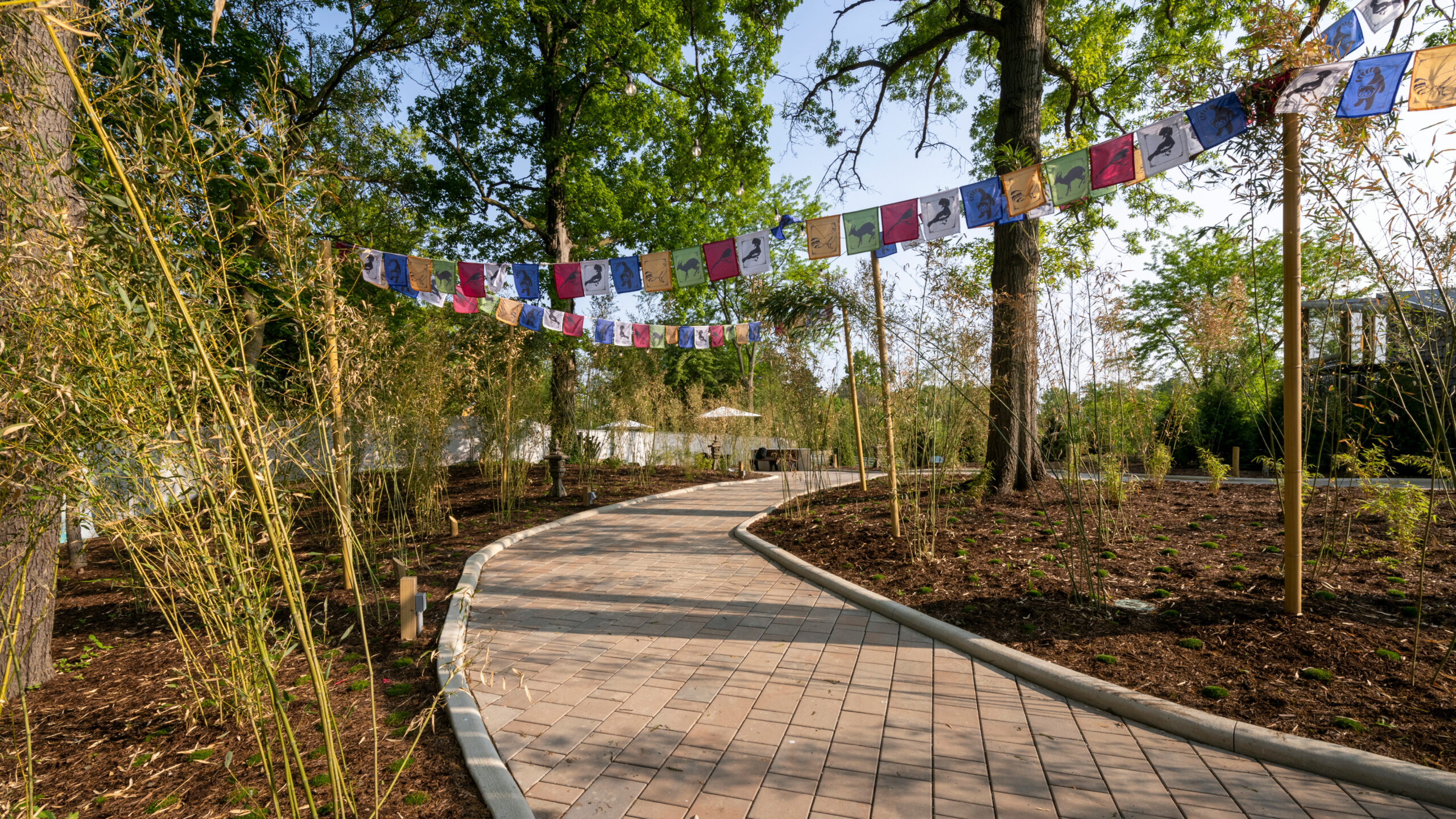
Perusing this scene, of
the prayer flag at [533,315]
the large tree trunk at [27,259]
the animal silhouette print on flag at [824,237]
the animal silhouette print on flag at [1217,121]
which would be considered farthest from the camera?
the prayer flag at [533,315]

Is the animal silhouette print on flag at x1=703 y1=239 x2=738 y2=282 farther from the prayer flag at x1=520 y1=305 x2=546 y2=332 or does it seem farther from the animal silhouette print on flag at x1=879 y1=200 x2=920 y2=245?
the prayer flag at x1=520 y1=305 x2=546 y2=332

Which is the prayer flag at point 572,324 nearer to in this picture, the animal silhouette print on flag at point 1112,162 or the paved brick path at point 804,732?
the paved brick path at point 804,732

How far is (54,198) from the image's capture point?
1.82m

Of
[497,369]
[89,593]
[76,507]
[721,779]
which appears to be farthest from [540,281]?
[721,779]

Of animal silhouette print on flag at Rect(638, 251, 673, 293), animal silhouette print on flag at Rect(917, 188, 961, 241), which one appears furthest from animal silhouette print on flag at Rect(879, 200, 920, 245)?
animal silhouette print on flag at Rect(638, 251, 673, 293)

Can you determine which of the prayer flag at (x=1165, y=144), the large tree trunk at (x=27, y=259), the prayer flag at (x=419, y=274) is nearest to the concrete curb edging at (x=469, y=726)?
the large tree trunk at (x=27, y=259)

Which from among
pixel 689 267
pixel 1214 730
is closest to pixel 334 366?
pixel 1214 730

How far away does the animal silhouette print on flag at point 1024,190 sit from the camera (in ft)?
18.8

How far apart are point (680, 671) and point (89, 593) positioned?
5.38 m

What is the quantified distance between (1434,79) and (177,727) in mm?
7518

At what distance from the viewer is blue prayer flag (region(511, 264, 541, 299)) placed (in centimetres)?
868

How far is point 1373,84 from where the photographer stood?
3459 mm

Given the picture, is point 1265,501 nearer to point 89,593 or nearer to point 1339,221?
point 1339,221

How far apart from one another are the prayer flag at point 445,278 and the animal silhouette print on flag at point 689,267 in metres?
3.29
